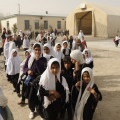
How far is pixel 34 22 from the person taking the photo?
29.6 m

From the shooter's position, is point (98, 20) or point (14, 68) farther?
point (98, 20)

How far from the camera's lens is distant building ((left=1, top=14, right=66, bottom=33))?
28328 mm

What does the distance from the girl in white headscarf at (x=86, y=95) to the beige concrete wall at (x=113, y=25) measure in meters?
20.6

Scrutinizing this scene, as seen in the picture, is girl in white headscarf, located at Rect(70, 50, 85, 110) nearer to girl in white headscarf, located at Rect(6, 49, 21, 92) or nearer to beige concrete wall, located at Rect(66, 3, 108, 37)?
girl in white headscarf, located at Rect(6, 49, 21, 92)

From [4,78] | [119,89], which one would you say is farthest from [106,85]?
[4,78]

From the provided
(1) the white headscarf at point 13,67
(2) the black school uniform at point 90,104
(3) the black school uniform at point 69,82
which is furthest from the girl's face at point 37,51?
(1) the white headscarf at point 13,67

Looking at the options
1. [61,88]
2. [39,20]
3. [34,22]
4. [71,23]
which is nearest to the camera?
[61,88]

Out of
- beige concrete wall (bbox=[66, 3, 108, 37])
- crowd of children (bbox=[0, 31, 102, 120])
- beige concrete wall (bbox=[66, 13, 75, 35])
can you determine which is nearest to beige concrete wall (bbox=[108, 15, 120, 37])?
beige concrete wall (bbox=[66, 3, 108, 37])

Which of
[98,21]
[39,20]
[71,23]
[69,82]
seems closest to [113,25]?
[98,21]

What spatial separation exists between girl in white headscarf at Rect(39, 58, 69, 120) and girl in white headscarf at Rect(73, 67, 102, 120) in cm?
28

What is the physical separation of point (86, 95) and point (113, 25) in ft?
71.0

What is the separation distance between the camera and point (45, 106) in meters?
2.73

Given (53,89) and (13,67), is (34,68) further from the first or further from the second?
(13,67)

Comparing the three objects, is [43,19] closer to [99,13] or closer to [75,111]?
[99,13]
